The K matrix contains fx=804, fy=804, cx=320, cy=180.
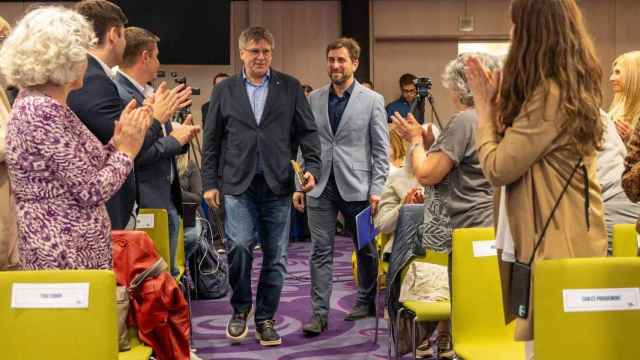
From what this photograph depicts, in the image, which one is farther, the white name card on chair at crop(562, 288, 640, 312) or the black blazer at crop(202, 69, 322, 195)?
the black blazer at crop(202, 69, 322, 195)

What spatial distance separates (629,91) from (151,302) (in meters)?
2.51

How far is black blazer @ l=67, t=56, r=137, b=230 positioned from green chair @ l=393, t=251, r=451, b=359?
1.25 meters

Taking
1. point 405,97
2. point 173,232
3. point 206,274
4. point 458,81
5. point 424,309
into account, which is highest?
point 405,97

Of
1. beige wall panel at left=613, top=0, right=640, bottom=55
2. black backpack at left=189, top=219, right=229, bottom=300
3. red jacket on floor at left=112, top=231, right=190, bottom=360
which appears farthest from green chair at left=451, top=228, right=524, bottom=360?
beige wall panel at left=613, top=0, right=640, bottom=55

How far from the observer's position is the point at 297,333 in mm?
4641

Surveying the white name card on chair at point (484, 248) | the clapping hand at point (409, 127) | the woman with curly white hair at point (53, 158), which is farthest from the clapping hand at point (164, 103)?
the white name card on chair at point (484, 248)

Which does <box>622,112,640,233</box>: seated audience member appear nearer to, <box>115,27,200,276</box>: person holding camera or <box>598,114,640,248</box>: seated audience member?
<box>598,114,640,248</box>: seated audience member

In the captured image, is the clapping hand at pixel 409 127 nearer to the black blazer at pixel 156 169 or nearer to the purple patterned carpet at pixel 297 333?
the black blazer at pixel 156 169

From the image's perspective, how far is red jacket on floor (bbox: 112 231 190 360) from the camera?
2.70 m

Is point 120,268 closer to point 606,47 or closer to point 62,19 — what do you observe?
point 62,19

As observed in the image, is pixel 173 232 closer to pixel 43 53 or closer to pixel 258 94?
pixel 258 94

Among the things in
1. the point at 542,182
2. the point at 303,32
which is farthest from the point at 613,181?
the point at 303,32

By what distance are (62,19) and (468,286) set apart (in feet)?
5.24

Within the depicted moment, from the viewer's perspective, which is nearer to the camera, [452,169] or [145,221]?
[452,169]
